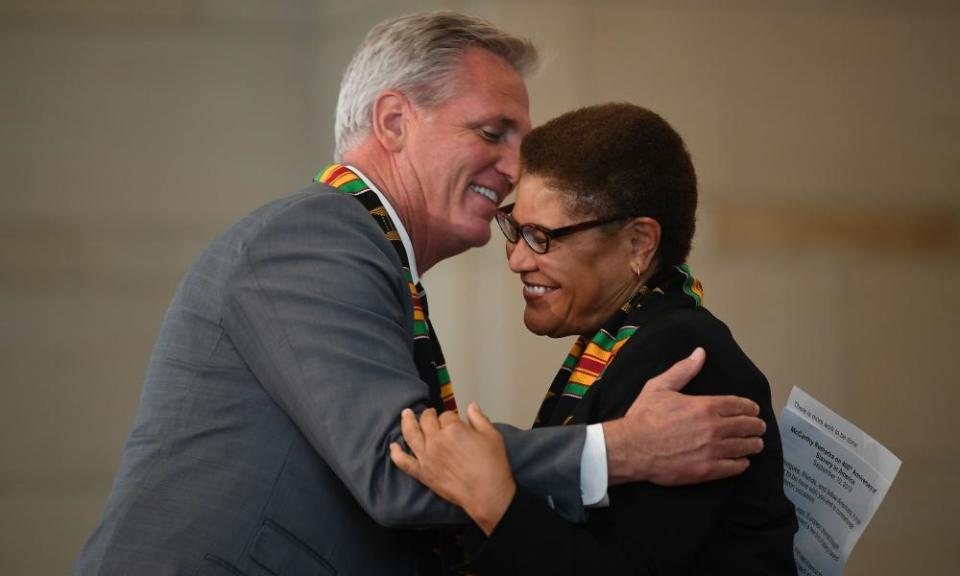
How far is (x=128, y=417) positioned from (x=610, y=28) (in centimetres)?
214

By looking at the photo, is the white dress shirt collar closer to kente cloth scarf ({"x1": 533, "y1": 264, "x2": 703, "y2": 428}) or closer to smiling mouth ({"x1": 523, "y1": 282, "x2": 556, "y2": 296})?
smiling mouth ({"x1": 523, "y1": 282, "x2": 556, "y2": 296})

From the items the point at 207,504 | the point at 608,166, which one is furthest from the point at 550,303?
the point at 207,504

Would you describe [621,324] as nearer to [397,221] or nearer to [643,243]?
[643,243]

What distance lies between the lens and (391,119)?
230 centimetres

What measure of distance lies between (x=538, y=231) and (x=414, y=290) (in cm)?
24

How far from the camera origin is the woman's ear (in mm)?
1948

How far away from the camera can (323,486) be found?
1.84 metres

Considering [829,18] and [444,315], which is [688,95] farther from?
[444,315]

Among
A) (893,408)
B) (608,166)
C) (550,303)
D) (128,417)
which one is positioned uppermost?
(608,166)

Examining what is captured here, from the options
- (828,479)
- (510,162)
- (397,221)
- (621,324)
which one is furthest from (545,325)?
(828,479)

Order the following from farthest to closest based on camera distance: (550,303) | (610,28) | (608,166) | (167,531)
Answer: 1. (610,28)
2. (550,303)
3. (608,166)
4. (167,531)

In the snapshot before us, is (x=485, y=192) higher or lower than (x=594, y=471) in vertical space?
higher

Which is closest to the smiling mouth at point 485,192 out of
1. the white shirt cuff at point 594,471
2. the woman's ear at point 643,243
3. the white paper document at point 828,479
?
the woman's ear at point 643,243

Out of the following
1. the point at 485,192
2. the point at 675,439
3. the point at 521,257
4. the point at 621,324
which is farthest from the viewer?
the point at 485,192
